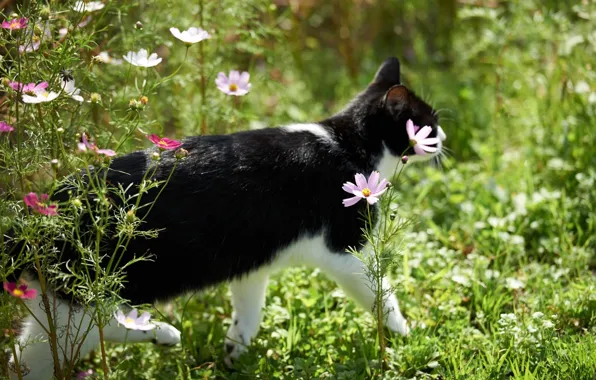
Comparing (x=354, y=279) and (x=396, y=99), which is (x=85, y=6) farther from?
(x=354, y=279)

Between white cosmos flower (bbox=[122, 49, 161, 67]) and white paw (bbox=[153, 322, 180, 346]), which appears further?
white paw (bbox=[153, 322, 180, 346])

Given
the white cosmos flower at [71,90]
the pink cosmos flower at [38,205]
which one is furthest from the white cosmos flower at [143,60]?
the pink cosmos flower at [38,205]

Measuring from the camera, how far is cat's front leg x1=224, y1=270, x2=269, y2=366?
2.87m

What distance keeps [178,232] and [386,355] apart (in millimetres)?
945

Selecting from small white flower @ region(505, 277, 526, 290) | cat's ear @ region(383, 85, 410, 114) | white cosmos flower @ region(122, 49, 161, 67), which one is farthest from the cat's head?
white cosmos flower @ region(122, 49, 161, 67)

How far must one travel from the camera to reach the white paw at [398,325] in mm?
2775

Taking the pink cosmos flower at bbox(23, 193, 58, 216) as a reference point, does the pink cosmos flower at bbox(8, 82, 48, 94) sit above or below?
above

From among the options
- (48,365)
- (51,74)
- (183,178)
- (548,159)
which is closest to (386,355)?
(183,178)

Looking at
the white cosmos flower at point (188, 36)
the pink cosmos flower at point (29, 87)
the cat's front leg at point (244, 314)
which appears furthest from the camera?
the cat's front leg at point (244, 314)

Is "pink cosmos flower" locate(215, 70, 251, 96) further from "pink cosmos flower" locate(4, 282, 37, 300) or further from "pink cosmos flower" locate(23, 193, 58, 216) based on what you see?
"pink cosmos flower" locate(4, 282, 37, 300)

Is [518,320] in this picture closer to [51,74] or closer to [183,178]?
[183,178]

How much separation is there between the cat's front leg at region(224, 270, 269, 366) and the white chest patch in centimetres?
62

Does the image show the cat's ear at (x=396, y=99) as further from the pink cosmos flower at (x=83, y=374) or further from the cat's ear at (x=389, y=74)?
the pink cosmos flower at (x=83, y=374)

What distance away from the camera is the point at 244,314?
2.94 metres
